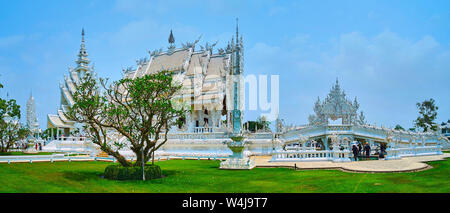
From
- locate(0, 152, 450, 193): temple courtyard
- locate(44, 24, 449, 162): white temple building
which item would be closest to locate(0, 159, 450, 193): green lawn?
locate(0, 152, 450, 193): temple courtyard

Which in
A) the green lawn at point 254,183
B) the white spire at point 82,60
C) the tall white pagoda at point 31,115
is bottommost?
the green lawn at point 254,183

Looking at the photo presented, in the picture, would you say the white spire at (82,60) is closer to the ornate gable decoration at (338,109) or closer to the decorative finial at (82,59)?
the decorative finial at (82,59)

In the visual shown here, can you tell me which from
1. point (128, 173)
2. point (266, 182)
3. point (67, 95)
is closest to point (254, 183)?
point (266, 182)

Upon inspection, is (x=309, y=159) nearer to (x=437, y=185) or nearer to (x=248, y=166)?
(x=248, y=166)

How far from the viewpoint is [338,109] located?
2833 centimetres

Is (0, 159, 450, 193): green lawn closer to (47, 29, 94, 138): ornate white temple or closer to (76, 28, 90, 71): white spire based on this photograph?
(47, 29, 94, 138): ornate white temple

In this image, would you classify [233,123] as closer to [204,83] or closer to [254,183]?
[254,183]

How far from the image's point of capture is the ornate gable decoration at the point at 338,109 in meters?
28.1

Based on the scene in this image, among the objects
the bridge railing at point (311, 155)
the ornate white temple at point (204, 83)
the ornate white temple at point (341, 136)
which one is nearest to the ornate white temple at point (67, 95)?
the ornate white temple at point (204, 83)

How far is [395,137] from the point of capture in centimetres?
2489

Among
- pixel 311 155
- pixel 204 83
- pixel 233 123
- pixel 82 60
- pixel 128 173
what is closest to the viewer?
pixel 128 173

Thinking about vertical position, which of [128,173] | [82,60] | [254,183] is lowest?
[254,183]

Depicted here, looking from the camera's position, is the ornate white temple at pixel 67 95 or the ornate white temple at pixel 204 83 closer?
the ornate white temple at pixel 204 83
